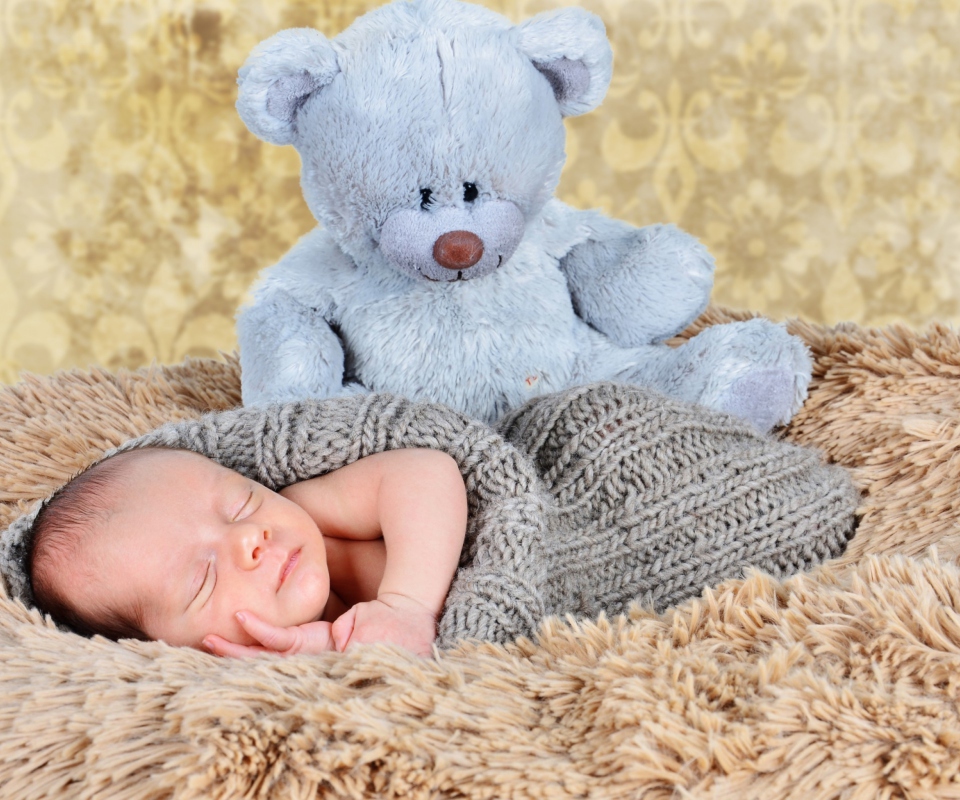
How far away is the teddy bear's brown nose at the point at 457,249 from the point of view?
954 mm

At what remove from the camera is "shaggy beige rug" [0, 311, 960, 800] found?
0.55 m

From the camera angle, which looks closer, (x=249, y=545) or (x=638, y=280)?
(x=249, y=545)

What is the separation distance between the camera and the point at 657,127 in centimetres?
195

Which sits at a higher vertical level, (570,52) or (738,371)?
(570,52)

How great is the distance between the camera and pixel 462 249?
95cm

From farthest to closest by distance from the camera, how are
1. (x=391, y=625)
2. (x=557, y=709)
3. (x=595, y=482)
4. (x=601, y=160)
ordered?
(x=601, y=160) → (x=595, y=482) → (x=391, y=625) → (x=557, y=709)

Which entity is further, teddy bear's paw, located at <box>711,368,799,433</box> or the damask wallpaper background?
the damask wallpaper background

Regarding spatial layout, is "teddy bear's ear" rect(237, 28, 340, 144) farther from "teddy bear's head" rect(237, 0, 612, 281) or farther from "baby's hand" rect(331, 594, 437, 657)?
"baby's hand" rect(331, 594, 437, 657)

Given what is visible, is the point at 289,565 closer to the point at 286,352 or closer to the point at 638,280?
the point at 286,352

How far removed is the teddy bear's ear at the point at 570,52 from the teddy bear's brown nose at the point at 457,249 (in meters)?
0.21

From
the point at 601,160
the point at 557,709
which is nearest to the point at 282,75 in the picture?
the point at 557,709

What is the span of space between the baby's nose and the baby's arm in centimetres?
9

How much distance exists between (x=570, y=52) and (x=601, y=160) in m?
0.97

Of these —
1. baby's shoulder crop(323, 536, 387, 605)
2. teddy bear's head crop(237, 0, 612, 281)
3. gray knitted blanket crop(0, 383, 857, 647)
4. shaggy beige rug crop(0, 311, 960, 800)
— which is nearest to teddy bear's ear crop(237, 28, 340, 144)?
teddy bear's head crop(237, 0, 612, 281)
